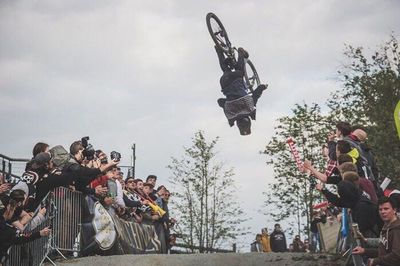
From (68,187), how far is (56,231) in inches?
29.4

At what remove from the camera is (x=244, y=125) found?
19.1 meters

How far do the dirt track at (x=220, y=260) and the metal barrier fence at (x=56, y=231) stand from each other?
0.40 metres

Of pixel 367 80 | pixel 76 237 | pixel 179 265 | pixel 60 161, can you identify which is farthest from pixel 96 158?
pixel 367 80

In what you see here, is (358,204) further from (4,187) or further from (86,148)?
(4,187)

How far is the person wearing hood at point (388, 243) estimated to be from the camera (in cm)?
734

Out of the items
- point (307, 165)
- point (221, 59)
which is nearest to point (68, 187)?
point (307, 165)

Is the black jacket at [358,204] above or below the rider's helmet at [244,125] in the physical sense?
below

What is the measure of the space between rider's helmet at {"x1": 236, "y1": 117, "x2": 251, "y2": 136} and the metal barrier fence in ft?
28.4

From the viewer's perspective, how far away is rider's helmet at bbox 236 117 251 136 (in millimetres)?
19000

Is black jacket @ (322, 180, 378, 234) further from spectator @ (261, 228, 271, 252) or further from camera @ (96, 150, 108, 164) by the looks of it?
spectator @ (261, 228, 271, 252)

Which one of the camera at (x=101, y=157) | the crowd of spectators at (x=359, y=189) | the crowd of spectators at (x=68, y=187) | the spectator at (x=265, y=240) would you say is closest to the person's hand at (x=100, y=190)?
the crowd of spectators at (x=68, y=187)

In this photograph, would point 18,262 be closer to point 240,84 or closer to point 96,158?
point 96,158

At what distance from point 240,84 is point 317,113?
54.6ft

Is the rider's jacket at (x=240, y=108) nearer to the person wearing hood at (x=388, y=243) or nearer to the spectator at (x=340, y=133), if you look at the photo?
the spectator at (x=340, y=133)
